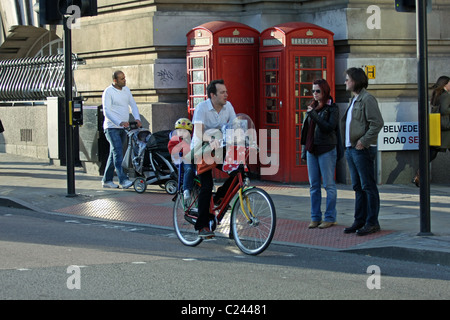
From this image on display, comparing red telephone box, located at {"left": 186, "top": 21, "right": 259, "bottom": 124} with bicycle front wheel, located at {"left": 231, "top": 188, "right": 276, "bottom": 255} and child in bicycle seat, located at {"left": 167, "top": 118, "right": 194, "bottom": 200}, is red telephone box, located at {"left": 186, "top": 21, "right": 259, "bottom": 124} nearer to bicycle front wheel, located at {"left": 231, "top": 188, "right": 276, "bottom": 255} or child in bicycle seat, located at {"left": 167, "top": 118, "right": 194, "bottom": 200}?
child in bicycle seat, located at {"left": 167, "top": 118, "right": 194, "bottom": 200}

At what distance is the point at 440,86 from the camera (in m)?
13.6

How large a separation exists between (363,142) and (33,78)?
11082 millimetres

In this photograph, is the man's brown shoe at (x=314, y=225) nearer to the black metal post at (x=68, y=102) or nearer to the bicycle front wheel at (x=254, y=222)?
the bicycle front wheel at (x=254, y=222)

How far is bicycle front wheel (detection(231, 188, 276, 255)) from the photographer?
824 cm

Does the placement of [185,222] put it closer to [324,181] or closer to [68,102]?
[324,181]

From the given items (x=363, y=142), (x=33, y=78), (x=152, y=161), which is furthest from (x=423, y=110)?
(x=33, y=78)

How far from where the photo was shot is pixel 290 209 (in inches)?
450

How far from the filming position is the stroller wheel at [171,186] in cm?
1311

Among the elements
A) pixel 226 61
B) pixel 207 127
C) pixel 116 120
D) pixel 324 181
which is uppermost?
pixel 226 61

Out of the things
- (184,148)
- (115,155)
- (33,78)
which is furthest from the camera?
(33,78)

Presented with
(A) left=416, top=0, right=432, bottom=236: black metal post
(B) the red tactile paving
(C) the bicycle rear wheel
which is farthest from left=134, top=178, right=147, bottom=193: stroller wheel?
(A) left=416, top=0, right=432, bottom=236: black metal post

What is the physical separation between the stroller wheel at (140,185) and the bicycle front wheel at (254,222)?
4873mm

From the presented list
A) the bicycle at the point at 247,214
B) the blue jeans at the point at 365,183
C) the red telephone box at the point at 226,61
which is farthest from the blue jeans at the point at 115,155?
the blue jeans at the point at 365,183
